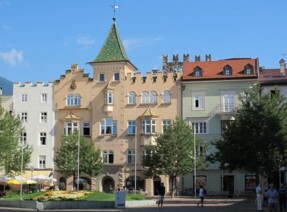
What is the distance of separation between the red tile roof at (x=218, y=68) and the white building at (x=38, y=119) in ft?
62.6

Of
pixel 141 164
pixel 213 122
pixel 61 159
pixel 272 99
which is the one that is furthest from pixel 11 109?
pixel 272 99

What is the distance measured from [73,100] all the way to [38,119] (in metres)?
5.59

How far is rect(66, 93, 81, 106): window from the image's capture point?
71.2 m

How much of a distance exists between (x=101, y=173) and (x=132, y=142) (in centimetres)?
561

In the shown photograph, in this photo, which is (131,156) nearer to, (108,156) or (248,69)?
(108,156)

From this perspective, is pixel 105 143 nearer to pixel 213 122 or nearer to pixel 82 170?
pixel 82 170

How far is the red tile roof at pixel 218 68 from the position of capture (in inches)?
2625

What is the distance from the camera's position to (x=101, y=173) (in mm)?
67562

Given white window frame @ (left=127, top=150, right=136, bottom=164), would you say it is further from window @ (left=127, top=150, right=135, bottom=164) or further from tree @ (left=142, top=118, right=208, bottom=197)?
tree @ (left=142, top=118, right=208, bottom=197)

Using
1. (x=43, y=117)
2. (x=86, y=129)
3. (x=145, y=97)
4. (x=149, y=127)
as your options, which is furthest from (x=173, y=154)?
(x=43, y=117)

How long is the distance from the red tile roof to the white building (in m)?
19.1

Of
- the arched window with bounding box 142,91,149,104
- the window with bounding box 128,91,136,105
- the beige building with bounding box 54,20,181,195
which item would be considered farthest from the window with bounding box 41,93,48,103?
the arched window with bounding box 142,91,149,104

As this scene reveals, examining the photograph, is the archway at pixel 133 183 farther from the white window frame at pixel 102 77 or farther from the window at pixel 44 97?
the window at pixel 44 97

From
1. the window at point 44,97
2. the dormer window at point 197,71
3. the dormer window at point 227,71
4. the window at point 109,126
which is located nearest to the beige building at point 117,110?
the window at point 109,126
